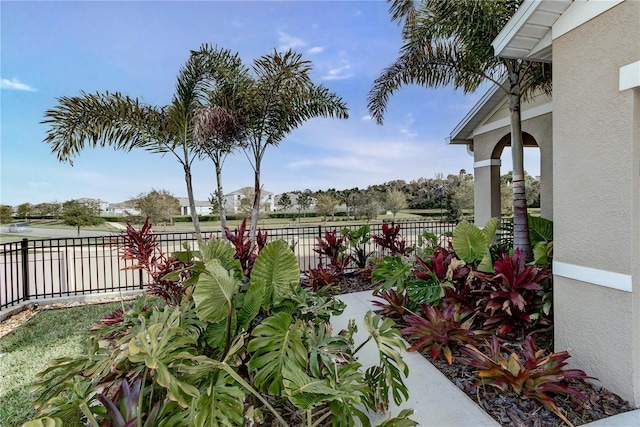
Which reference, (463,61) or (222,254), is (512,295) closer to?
(222,254)

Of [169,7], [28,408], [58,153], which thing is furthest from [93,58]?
[28,408]

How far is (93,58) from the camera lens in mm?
6496

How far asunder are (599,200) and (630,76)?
0.95 meters

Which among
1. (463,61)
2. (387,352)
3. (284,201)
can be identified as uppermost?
(463,61)

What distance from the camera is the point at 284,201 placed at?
37656 mm

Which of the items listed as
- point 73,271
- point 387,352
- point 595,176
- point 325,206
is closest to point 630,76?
point 595,176

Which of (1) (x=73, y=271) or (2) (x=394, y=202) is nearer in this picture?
(1) (x=73, y=271)

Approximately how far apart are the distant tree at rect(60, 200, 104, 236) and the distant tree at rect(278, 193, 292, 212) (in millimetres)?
20277

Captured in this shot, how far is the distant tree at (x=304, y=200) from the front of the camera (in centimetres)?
3744

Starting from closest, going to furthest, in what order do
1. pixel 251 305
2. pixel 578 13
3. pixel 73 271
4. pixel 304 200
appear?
pixel 251 305 → pixel 578 13 → pixel 73 271 → pixel 304 200

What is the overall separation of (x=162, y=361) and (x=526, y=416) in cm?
256

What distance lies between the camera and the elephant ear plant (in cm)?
168

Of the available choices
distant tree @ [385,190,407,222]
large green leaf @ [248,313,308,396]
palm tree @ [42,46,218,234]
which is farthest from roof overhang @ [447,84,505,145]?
distant tree @ [385,190,407,222]

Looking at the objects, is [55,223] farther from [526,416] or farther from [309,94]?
[526,416]
